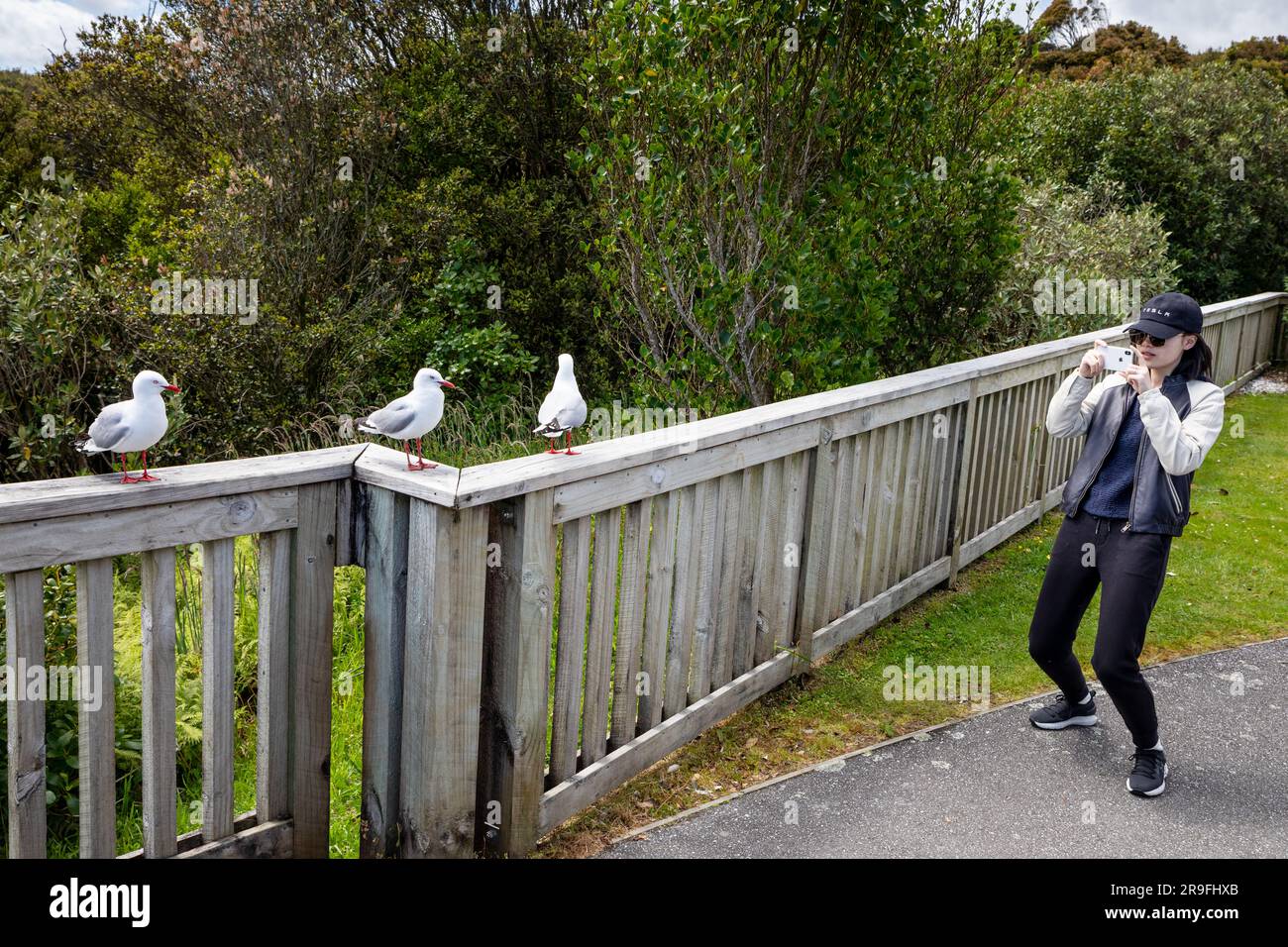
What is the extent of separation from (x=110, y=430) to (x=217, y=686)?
2.75ft

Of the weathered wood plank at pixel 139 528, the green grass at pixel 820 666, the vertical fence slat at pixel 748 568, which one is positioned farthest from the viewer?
the vertical fence slat at pixel 748 568

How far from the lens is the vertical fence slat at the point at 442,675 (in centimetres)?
322

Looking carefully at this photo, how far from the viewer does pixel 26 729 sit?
268cm

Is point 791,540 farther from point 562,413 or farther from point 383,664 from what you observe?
point 383,664

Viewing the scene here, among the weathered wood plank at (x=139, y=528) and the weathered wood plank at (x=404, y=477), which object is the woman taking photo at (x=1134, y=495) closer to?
the weathered wood plank at (x=404, y=477)

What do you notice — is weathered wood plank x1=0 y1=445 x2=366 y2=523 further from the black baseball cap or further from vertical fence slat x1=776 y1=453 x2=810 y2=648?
the black baseball cap

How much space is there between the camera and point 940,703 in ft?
17.6

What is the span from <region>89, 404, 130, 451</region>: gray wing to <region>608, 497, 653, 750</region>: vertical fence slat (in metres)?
1.84

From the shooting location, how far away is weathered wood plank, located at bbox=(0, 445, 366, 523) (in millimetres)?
2594

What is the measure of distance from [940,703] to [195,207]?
10.4 meters

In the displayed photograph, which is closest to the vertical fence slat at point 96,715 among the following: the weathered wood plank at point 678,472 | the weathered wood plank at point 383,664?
the weathered wood plank at point 383,664

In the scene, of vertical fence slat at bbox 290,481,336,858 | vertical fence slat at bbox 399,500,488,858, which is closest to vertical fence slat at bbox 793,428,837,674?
vertical fence slat at bbox 399,500,488,858

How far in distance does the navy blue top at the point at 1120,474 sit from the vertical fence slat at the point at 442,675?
285cm
